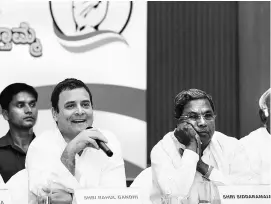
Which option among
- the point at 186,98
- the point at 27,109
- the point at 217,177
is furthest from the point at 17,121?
the point at 217,177

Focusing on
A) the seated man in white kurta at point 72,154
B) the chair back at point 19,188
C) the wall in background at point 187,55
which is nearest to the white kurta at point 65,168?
the seated man in white kurta at point 72,154

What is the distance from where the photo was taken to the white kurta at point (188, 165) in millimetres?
2381

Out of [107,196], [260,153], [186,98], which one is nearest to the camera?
[107,196]

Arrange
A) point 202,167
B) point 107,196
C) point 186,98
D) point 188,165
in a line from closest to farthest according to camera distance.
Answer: point 107,196 < point 188,165 < point 202,167 < point 186,98

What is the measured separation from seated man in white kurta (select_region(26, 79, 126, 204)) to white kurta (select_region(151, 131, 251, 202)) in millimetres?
196

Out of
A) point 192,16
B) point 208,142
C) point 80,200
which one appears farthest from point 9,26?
point 80,200

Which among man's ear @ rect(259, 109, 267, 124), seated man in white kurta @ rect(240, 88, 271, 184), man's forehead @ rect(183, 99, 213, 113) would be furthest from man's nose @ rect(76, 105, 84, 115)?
man's ear @ rect(259, 109, 267, 124)

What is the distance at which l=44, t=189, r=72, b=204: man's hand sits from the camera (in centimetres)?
201

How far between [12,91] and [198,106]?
1.37 metres

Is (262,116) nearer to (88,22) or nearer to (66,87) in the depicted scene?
(88,22)

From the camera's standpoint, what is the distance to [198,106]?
261 centimetres

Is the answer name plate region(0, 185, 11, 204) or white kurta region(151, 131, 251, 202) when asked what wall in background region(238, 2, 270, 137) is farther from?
name plate region(0, 185, 11, 204)

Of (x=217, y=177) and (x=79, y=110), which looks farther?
(x=79, y=110)

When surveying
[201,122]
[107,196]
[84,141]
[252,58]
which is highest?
[252,58]
